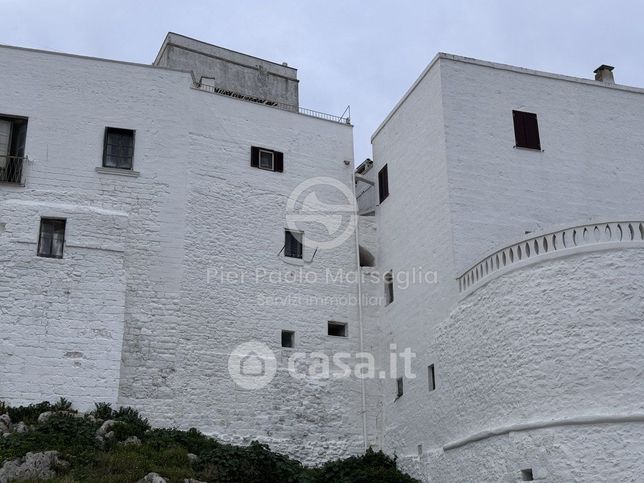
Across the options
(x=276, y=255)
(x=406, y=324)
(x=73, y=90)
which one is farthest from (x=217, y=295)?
(x=73, y=90)

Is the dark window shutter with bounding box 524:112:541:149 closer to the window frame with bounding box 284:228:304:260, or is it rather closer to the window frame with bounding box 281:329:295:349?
the window frame with bounding box 284:228:304:260

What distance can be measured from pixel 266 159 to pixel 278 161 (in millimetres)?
386

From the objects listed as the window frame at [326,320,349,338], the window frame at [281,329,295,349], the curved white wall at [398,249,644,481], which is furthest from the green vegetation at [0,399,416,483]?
the window frame at [326,320,349,338]

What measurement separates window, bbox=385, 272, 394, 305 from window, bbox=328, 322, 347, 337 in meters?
1.51

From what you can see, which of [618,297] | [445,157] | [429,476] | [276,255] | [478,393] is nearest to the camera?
[618,297]

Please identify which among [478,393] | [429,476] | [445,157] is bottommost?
[429,476]

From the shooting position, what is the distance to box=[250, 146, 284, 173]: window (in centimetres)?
2645

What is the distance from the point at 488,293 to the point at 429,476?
5185mm

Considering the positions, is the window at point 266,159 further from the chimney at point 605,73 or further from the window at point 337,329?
the chimney at point 605,73

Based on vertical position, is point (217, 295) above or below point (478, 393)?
above

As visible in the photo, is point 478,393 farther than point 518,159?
No

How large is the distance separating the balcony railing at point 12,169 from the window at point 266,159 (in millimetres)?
6756

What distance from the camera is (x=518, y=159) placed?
24094mm

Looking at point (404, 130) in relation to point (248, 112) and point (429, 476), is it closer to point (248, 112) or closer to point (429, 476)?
point (248, 112)
